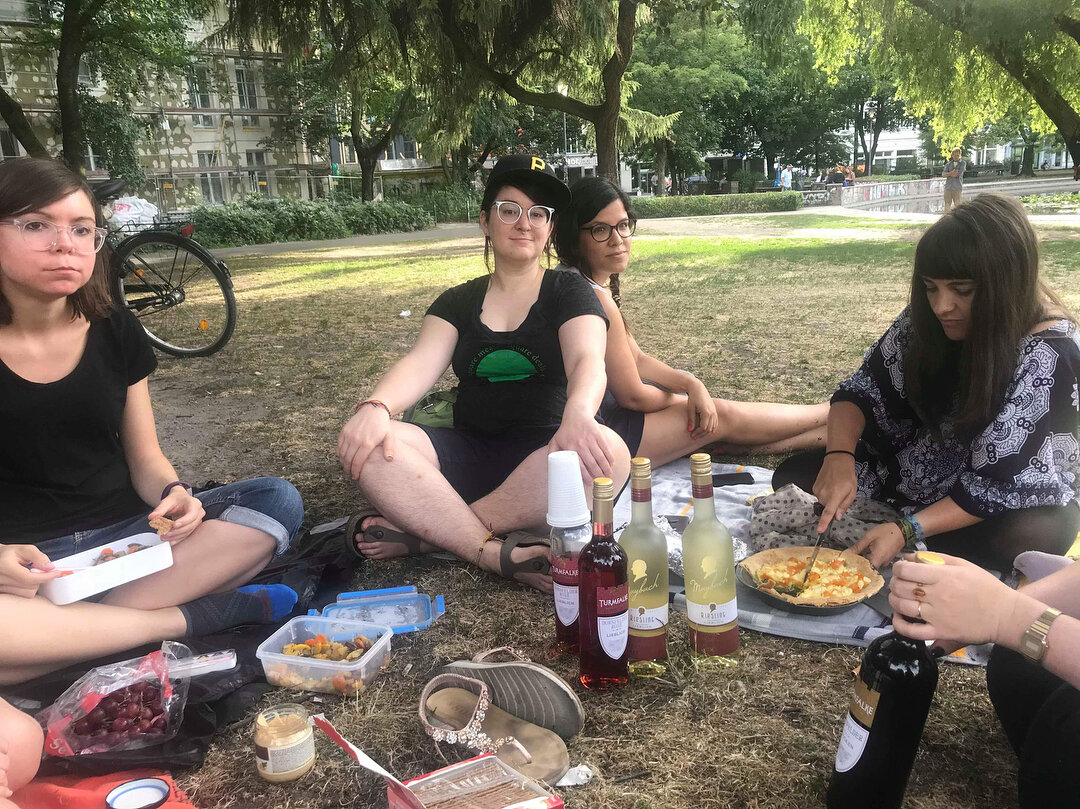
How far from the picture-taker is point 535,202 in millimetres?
2736

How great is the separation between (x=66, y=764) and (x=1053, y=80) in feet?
43.2

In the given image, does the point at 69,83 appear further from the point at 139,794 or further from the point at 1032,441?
the point at 1032,441

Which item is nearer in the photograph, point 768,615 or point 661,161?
point 768,615

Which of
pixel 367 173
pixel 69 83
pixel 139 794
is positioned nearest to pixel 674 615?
pixel 139 794

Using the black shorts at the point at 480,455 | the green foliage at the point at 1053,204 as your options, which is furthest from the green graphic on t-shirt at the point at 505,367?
the green foliage at the point at 1053,204

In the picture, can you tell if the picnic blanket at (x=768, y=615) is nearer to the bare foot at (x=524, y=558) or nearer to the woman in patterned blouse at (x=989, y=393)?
the woman in patterned blouse at (x=989, y=393)

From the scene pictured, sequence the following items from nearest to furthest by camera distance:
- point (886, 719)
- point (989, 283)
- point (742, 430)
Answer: point (886, 719) < point (989, 283) < point (742, 430)

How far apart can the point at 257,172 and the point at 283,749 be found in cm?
3914

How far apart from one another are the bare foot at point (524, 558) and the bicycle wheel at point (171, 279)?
4684mm

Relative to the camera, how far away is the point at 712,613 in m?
2.09

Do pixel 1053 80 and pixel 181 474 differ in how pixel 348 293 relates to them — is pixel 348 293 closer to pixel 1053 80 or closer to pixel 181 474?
pixel 181 474

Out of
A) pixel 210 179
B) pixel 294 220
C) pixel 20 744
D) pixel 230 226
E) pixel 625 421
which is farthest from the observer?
pixel 210 179

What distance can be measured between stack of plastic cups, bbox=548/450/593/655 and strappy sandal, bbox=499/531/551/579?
459 mm

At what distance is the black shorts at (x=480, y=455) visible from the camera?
2.89 metres
